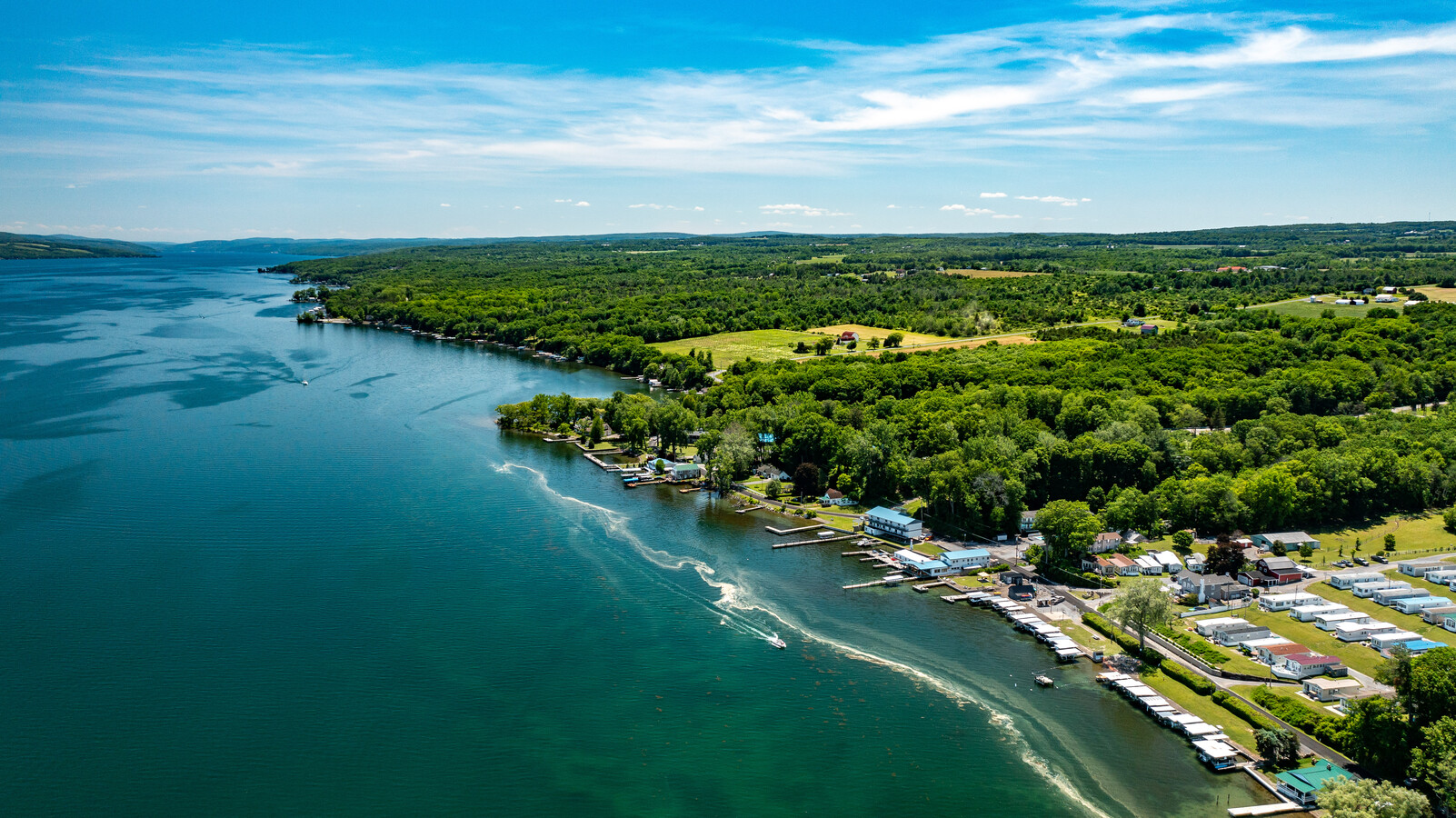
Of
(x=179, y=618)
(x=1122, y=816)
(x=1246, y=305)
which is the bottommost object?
(x=1122, y=816)

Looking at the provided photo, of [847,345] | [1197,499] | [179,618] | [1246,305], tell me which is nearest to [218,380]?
[179,618]

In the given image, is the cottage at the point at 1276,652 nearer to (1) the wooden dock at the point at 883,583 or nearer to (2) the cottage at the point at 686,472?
(1) the wooden dock at the point at 883,583

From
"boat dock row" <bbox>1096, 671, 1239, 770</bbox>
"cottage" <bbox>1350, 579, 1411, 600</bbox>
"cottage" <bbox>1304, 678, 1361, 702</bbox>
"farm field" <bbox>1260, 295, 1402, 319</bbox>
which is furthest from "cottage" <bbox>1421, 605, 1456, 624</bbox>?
"farm field" <bbox>1260, 295, 1402, 319</bbox>

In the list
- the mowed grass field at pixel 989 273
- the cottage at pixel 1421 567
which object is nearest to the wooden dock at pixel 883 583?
the cottage at pixel 1421 567

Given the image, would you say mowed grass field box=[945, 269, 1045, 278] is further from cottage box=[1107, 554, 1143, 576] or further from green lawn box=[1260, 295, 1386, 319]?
cottage box=[1107, 554, 1143, 576]

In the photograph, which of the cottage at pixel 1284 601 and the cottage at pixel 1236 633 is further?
the cottage at pixel 1284 601

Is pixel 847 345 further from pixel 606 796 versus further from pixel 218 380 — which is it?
pixel 606 796

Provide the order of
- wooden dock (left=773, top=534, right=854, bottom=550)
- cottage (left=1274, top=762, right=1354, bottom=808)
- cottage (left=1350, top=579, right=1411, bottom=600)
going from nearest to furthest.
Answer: cottage (left=1274, top=762, right=1354, bottom=808) → cottage (left=1350, top=579, right=1411, bottom=600) → wooden dock (left=773, top=534, right=854, bottom=550)
